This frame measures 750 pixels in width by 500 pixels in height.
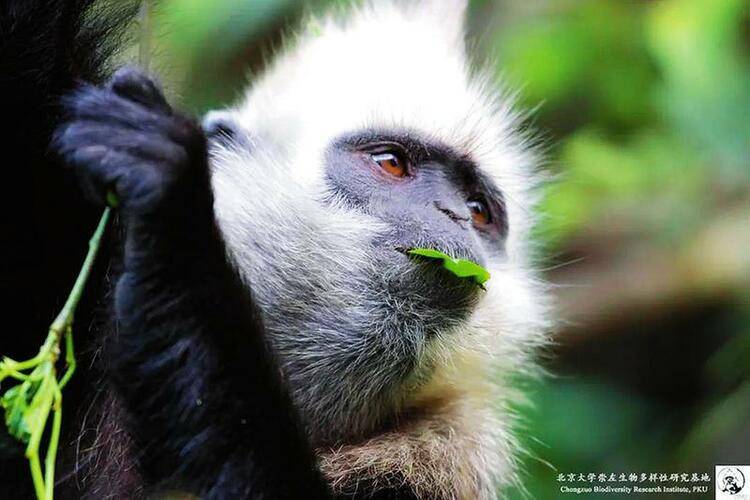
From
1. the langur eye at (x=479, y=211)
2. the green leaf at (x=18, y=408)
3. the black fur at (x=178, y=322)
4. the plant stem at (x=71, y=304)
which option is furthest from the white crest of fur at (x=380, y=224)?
the green leaf at (x=18, y=408)

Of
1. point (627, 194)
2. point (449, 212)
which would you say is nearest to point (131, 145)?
point (449, 212)

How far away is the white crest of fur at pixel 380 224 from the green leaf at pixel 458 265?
0.46 ft

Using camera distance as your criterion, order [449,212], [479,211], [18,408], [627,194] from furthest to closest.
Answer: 1. [627,194]
2. [479,211]
3. [449,212]
4. [18,408]

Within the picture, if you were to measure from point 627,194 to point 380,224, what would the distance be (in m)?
2.14

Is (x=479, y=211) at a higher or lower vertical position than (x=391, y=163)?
higher

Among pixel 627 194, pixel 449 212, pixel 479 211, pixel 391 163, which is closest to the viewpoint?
pixel 449 212

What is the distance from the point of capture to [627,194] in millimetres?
4402

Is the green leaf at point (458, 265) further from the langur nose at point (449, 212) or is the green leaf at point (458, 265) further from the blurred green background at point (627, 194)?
the blurred green background at point (627, 194)

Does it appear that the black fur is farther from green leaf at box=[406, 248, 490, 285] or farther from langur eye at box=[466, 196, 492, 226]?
langur eye at box=[466, 196, 492, 226]

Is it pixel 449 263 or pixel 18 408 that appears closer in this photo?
pixel 18 408

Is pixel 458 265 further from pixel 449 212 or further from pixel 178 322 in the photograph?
pixel 178 322

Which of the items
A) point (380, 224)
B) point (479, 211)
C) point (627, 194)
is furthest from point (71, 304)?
point (627, 194)

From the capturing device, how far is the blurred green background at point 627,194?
3.96 meters

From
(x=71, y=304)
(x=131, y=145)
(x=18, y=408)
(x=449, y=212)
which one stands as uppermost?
(x=449, y=212)
